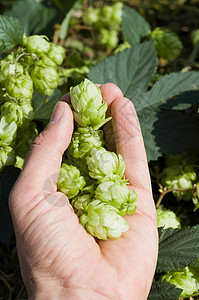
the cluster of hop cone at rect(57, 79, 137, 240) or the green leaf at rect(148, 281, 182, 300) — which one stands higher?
the cluster of hop cone at rect(57, 79, 137, 240)

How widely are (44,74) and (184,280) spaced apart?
3.23 ft

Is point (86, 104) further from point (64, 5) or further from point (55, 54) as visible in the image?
point (64, 5)

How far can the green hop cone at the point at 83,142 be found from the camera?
1138 mm

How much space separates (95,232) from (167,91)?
3.13 ft

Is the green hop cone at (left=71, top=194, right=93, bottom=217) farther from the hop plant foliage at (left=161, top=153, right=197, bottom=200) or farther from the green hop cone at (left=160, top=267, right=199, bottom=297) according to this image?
the hop plant foliage at (left=161, top=153, right=197, bottom=200)

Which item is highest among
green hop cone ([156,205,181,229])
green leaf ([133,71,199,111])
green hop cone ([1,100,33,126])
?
green hop cone ([1,100,33,126])

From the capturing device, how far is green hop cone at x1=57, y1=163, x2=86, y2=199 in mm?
1068

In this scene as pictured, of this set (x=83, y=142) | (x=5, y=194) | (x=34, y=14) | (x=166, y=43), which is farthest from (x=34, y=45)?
(x=34, y=14)

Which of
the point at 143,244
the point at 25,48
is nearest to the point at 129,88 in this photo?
the point at 25,48

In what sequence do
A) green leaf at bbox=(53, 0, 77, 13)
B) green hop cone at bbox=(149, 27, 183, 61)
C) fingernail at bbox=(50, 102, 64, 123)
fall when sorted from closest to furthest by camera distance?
fingernail at bbox=(50, 102, 64, 123), green hop cone at bbox=(149, 27, 183, 61), green leaf at bbox=(53, 0, 77, 13)

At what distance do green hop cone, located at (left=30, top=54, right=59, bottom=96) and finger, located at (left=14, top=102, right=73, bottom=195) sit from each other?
0.28 metres

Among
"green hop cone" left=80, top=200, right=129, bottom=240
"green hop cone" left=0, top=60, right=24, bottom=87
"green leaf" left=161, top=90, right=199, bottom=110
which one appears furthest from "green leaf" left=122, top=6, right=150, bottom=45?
"green hop cone" left=80, top=200, right=129, bottom=240

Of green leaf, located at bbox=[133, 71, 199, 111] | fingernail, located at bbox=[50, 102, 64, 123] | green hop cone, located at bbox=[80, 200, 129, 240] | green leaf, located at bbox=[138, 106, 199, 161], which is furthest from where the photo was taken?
green leaf, located at bbox=[133, 71, 199, 111]

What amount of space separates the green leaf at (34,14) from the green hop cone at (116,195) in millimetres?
1442
